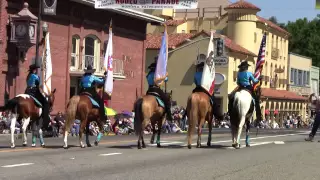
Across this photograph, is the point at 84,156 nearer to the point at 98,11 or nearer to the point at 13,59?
the point at 13,59

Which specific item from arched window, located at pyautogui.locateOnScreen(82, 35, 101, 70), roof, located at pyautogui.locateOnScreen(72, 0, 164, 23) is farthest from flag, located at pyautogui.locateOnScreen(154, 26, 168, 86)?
arched window, located at pyautogui.locateOnScreen(82, 35, 101, 70)

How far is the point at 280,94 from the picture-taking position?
77438mm

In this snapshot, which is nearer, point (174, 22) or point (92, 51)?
point (92, 51)

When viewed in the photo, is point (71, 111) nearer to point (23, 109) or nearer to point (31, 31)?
point (23, 109)

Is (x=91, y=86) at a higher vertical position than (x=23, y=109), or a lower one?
higher

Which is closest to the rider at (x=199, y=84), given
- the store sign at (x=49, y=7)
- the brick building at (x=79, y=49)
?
the store sign at (x=49, y=7)

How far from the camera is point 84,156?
16047mm

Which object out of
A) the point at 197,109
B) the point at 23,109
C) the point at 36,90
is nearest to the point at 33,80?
the point at 36,90

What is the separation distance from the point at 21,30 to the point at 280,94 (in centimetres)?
4840

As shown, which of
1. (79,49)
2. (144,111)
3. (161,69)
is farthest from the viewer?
(79,49)

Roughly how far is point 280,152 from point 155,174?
690 centimetres

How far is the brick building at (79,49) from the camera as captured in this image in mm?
34844

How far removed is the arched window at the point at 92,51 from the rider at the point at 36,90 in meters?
22.6

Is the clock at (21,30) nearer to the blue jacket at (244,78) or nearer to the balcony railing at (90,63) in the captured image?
the balcony railing at (90,63)
